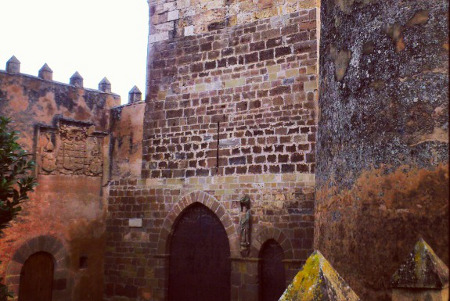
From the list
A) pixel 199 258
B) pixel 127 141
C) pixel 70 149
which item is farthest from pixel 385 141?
pixel 70 149

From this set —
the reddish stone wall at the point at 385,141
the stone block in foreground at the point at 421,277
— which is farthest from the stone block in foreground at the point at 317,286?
the reddish stone wall at the point at 385,141

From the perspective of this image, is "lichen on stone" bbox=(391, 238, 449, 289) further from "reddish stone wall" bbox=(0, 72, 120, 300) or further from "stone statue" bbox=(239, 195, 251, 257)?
"reddish stone wall" bbox=(0, 72, 120, 300)

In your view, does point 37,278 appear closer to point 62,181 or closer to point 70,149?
point 62,181

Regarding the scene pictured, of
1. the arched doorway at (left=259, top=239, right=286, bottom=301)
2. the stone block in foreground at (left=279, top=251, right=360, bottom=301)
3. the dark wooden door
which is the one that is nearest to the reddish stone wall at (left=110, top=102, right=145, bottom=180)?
the dark wooden door

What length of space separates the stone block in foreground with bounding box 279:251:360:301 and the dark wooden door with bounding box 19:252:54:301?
7.66 m

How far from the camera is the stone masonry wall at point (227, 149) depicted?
777cm

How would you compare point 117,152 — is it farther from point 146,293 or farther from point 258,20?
point 258,20

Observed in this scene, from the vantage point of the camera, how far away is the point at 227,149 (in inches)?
335

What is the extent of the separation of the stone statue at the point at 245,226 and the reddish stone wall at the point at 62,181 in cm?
339

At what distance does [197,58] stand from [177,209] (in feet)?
9.33

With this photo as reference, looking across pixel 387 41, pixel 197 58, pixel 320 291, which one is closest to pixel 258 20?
pixel 197 58

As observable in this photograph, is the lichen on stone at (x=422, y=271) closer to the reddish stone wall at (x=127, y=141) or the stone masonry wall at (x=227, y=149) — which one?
the stone masonry wall at (x=227, y=149)

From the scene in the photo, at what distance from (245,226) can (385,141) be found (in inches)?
206

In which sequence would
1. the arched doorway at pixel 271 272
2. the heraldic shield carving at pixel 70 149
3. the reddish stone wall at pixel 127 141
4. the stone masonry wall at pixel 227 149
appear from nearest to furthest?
the arched doorway at pixel 271 272 → the stone masonry wall at pixel 227 149 → the heraldic shield carving at pixel 70 149 → the reddish stone wall at pixel 127 141
